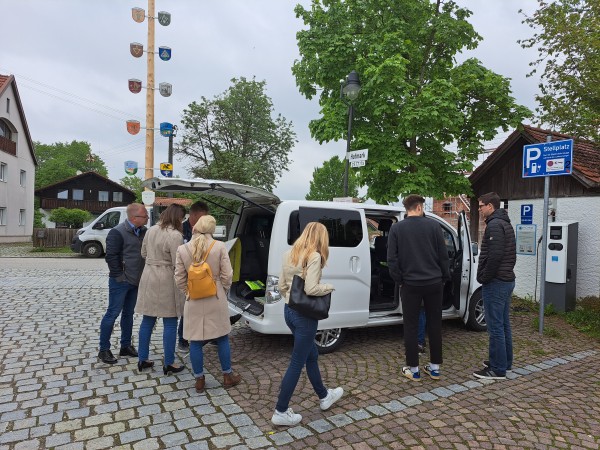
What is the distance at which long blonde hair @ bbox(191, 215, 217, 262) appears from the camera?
3.87 meters

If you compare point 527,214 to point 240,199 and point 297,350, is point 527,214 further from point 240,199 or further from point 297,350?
point 297,350

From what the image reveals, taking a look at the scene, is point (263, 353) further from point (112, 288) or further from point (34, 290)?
point (34, 290)

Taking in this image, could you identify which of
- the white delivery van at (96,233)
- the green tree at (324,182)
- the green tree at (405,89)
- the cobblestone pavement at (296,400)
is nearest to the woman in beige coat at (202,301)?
the cobblestone pavement at (296,400)

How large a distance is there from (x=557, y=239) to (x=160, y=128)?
14.2 metres

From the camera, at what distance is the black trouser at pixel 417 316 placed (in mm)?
4355

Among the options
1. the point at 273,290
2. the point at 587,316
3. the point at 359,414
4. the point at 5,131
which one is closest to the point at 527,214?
the point at 587,316

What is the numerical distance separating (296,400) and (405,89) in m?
Result: 7.36

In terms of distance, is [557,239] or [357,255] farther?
[557,239]

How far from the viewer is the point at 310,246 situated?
3332 mm

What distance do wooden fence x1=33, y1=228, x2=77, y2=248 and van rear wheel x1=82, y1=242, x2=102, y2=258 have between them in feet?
17.6

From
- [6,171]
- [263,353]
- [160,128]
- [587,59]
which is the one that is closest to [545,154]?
[587,59]

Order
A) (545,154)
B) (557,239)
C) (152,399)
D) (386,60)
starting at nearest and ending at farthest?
(152,399)
(545,154)
(557,239)
(386,60)

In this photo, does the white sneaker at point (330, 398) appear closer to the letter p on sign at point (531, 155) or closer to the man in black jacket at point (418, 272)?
the man in black jacket at point (418, 272)

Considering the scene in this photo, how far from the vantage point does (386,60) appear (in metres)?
8.68
